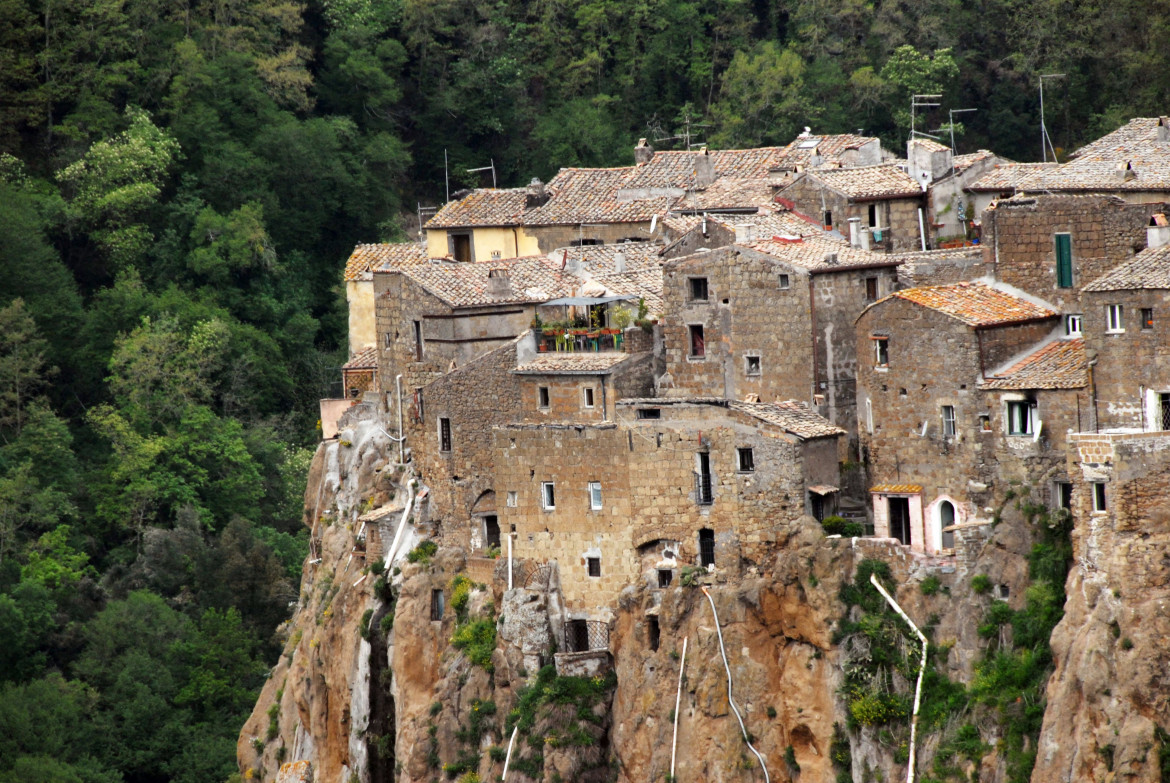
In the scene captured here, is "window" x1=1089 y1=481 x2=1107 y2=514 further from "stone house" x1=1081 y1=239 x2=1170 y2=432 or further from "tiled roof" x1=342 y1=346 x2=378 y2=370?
"tiled roof" x1=342 y1=346 x2=378 y2=370

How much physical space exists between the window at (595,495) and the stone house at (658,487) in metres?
0.02

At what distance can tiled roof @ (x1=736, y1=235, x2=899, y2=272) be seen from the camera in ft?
172

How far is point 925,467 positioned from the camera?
4941cm

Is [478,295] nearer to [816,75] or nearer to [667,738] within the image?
[667,738]

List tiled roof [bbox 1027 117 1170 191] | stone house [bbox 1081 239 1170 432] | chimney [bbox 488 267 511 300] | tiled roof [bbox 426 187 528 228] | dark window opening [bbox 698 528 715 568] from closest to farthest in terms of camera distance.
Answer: stone house [bbox 1081 239 1170 432] < dark window opening [bbox 698 528 715 568] < tiled roof [bbox 1027 117 1170 191] < chimney [bbox 488 267 511 300] < tiled roof [bbox 426 187 528 228]

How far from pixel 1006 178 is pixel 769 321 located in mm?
9921

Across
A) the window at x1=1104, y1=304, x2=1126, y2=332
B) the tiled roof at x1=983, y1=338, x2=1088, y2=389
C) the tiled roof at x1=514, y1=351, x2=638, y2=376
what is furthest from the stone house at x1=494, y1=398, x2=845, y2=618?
the window at x1=1104, y1=304, x2=1126, y2=332

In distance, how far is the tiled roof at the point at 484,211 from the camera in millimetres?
66562

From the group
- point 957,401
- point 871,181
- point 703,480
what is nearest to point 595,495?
point 703,480

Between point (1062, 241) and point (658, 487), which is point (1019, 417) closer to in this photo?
point (1062, 241)

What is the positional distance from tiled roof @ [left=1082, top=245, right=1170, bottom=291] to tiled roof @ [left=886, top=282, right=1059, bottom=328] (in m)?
2.27

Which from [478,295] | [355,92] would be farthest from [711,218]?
[355,92]

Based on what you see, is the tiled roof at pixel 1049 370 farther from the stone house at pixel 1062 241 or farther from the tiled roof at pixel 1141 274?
the tiled roof at pixel 1141 274

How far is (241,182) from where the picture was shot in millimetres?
91062
